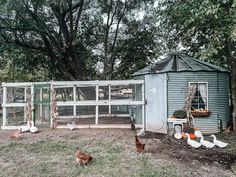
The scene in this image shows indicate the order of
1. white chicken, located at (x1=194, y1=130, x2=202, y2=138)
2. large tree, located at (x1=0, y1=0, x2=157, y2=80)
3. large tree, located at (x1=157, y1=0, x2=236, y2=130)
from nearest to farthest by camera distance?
large tree, located at (x1=157, y1=0, x2=236, y2=130), white chicken, located at (x1=194, y1=130, x2=202, y2=138), large tree, located at (x1=0, y1=0, x2=157, y2=80)

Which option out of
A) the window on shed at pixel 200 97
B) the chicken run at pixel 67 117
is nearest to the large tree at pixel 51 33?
the chicken run at pixel 67 117

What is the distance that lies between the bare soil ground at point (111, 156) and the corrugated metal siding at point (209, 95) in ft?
2.78

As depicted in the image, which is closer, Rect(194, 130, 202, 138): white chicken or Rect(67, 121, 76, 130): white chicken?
Rect(194, 130, 202, 138): white chicken

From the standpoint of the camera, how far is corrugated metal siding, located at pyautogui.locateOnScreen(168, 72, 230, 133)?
11.3 m

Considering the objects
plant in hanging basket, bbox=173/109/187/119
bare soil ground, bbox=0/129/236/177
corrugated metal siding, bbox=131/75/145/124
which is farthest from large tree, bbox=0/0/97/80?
plant in hanging basket, bbox=173/109/187/119

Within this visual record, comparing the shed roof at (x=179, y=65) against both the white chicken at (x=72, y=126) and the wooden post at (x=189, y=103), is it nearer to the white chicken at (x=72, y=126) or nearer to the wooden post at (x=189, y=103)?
the wooden post at (x=189, y=103)

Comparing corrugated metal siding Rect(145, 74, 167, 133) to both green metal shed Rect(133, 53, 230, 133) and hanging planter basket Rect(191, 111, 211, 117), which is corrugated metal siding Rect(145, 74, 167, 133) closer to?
green metal shed Rect(133, 53, 230, 133)

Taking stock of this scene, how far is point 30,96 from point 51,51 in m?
4.92

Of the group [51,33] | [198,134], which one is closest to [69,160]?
[198,134]

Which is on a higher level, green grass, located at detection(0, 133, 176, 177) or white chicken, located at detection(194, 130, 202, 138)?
white chicken, located at detection(194, 130, 202, 138)

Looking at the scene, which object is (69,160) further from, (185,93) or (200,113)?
(200,113)

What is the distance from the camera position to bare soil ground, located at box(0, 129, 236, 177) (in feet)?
22.0

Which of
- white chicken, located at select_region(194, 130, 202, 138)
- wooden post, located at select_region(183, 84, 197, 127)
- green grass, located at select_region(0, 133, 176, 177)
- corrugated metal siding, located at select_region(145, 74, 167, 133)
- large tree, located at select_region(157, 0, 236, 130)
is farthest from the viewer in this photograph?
corrugated metal siding, located at select_region(145, 74, 167, 133)

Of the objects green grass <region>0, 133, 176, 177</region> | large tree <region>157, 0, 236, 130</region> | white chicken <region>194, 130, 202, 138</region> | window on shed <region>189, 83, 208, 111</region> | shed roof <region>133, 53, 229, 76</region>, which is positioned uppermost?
large tree <region>157, 0, 236, 130</region>
